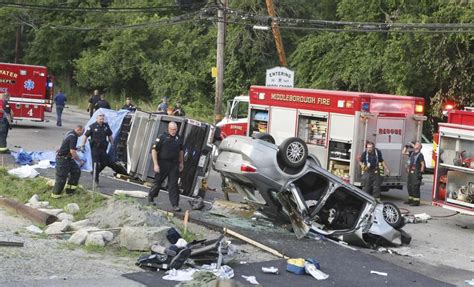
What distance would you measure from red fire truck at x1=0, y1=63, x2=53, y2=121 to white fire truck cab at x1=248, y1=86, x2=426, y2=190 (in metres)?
13.8

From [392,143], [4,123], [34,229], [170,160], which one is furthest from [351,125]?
[4,123]

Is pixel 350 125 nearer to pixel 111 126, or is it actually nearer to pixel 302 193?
pixel 111 126

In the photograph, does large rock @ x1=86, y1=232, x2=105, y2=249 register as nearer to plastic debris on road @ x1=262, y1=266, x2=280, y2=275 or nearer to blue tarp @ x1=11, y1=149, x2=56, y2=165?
plastic debris on road @ x1=262, y1=266, x2=280, y2=275

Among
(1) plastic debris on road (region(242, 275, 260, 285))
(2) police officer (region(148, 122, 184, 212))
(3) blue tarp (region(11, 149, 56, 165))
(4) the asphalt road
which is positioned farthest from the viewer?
(3) blue tarp (region(11, 149, 56, 165))

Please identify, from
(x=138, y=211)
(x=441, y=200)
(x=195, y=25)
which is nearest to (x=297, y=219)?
(x=138, y=211)

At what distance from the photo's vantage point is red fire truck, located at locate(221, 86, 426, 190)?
1655 centimetres

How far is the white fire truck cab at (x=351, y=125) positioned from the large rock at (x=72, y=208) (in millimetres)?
6934

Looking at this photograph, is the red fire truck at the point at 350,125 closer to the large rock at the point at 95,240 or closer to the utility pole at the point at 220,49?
the utility pole at the point at 220,49

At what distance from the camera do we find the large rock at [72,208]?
39.6 feet

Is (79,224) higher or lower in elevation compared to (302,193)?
lower

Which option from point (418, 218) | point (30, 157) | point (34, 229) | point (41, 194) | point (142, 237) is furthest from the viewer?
point (30, 157)

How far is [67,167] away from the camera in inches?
522

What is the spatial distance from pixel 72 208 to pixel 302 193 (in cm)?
399

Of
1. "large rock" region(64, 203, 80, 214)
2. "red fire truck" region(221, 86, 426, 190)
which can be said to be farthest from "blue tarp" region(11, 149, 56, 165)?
"red fire truck" region(221, 86, 426, 190)
